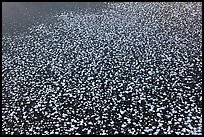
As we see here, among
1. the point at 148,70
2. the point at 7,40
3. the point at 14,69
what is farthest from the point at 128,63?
the point at 7,40

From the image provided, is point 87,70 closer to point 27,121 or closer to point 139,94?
point 139,94

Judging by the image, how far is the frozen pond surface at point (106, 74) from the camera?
1.42 metres

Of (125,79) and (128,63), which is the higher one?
(128,63)

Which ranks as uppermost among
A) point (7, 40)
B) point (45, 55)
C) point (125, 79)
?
point (7, 40)

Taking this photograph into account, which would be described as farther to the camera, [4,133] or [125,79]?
[125,79]

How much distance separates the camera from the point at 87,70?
1.89 metres

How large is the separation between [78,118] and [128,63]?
0.63 meters

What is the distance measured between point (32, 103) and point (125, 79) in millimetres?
536

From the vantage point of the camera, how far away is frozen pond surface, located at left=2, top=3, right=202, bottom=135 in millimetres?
1416

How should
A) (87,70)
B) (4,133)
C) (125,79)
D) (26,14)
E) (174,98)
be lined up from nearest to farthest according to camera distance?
(4,133) < (174,98) < (125,79) < (87,70) < (26,14)

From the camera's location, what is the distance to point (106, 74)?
5.98ft

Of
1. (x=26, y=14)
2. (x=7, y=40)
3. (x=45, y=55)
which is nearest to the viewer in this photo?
(x=45, y=55)

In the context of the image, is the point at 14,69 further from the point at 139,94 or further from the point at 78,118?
the point at 139,94

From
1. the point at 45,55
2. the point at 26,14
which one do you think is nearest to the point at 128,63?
the point at 45,55
